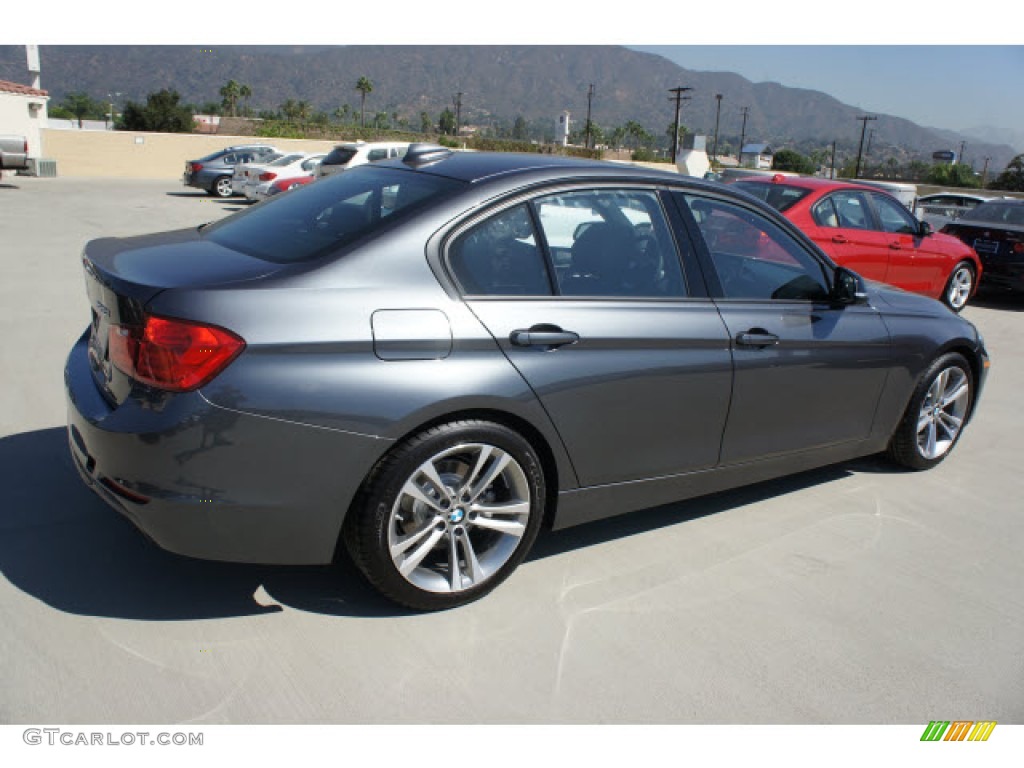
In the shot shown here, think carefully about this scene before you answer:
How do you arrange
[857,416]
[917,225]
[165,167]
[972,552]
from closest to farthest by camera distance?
1. [972,552]
2. [857,416]
3. [917,225]
4. [165,167]

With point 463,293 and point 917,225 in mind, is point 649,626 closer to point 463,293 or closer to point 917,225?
point 463,293

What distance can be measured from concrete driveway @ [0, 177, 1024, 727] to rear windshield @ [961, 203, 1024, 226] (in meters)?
9.22

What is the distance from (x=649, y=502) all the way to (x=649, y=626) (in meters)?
0.62

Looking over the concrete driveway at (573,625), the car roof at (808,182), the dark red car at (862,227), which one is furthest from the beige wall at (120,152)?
the concrete driveway at (573,625)

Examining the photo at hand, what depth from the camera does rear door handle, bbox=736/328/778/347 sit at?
3.63 meters

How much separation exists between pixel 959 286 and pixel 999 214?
2.54 meters

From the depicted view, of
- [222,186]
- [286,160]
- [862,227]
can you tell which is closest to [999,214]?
[862,227]

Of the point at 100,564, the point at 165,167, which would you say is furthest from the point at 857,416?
the point at 165,167

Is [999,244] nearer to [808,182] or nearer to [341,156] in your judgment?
[808,182]

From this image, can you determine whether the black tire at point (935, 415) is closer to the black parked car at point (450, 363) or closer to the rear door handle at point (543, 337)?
the black parked car at point (450, 363)

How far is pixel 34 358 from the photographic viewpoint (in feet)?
19.2

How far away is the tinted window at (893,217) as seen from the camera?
356 inches
